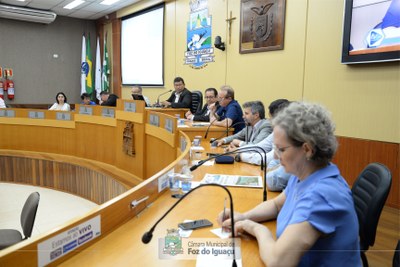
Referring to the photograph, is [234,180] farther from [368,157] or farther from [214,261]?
[368,157]

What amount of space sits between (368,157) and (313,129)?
2772 millimetres

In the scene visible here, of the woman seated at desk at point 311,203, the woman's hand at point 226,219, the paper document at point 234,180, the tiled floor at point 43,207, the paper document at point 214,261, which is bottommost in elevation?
the tiled floor at point 43,207

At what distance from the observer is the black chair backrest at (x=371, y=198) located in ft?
5.18

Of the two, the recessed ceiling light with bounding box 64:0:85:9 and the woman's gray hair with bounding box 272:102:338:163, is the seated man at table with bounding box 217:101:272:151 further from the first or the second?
the recessed ceiling light with bounding box 64:0:85:9

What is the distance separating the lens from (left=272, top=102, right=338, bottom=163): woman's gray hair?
108cm

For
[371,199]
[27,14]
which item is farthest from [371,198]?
[27,14]

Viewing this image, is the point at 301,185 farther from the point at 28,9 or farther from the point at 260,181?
the point at 28,9

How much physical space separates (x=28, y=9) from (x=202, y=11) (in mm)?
4840

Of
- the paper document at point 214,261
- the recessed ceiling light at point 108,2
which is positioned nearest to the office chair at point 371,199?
the paper document at point 214,261

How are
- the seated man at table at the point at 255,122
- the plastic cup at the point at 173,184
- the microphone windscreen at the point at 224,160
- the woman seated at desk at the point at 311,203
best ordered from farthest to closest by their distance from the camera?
the seated man at table at the point at 255,122
the microphone windscreen at the point at 224,160
the plastic cup at the point at 173,184
the woman seated at desk at the point at 311,203

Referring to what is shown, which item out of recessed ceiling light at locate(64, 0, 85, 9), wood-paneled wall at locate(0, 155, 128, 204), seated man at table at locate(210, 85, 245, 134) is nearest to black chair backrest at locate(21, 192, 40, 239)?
wood-paneled wall at locate(0, 155, 128, 204)

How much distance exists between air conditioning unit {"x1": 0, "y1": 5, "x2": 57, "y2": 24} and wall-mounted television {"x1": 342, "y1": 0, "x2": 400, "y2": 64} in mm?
7489

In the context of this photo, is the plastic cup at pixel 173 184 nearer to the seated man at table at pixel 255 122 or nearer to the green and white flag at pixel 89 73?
the seated man at table at pixel 255 122

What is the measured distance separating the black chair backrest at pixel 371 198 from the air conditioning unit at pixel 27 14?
863 cm
